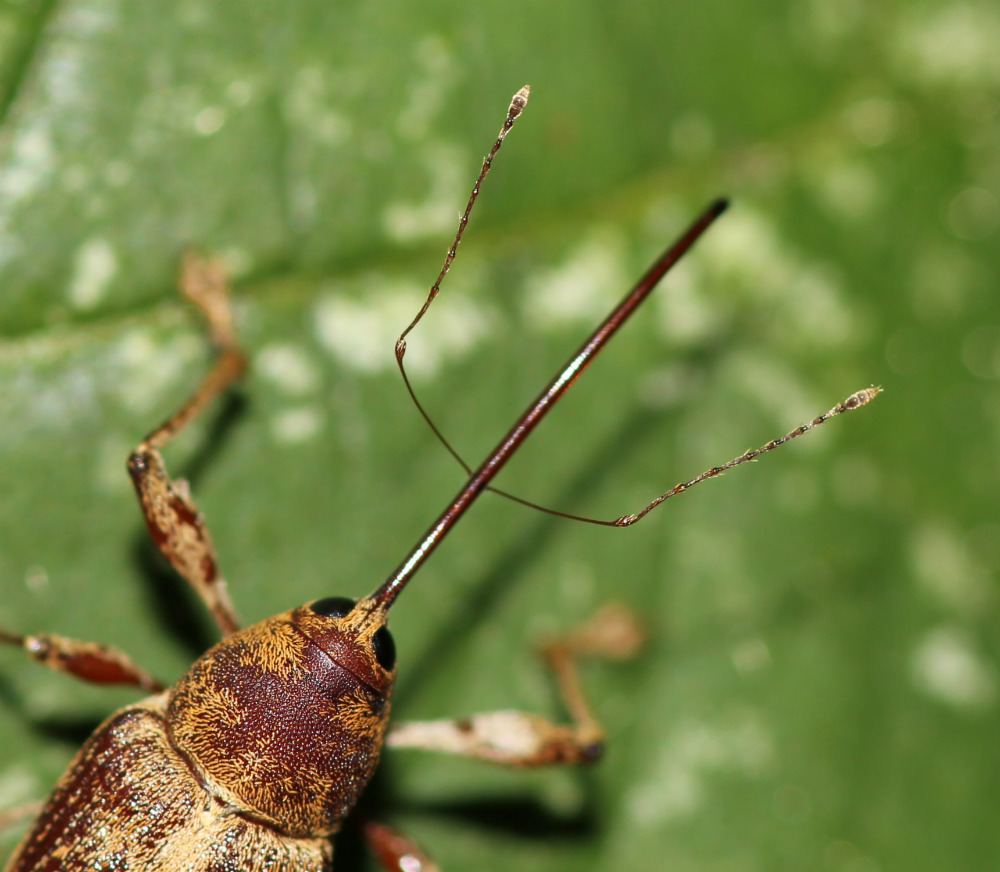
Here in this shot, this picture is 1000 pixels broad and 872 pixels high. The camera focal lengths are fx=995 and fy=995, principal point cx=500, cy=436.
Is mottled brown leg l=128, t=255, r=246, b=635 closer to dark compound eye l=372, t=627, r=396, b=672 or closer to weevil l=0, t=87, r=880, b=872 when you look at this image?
weevil l=0, t=87, r=880, b=872

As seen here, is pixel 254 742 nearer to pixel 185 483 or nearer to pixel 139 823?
pixel 139 823

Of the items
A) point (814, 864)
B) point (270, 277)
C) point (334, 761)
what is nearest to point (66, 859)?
point (334, 761)

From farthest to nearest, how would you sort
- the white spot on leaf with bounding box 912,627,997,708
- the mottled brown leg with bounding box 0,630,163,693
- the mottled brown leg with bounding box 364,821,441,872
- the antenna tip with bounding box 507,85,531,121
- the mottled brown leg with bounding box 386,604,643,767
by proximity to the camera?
the white spot on leaf with bounding box 912,627,997,708
the mottled brown leg with bounding box 386,604,643,767
the mottled brown leg with bounding box 364,821,441,872
the mottled brown leg with bounding box 0,630,163,693
the antenna tip with bounding box 507,85,531,121

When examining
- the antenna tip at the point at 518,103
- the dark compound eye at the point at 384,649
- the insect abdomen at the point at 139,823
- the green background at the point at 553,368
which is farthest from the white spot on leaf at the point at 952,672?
the antenna tip at the point at 518,103

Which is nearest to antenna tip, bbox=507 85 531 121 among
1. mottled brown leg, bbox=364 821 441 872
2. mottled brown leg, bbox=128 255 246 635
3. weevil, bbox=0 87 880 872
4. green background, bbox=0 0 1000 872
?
weevil, bbox=0 87 880 872

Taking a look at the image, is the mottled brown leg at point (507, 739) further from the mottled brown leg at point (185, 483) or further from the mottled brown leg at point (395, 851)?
the mottled brown leg at point (185, 483)

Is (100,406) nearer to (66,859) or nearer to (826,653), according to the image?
(66,859)

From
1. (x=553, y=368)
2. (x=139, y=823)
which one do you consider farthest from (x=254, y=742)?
(x=553, y=368)
